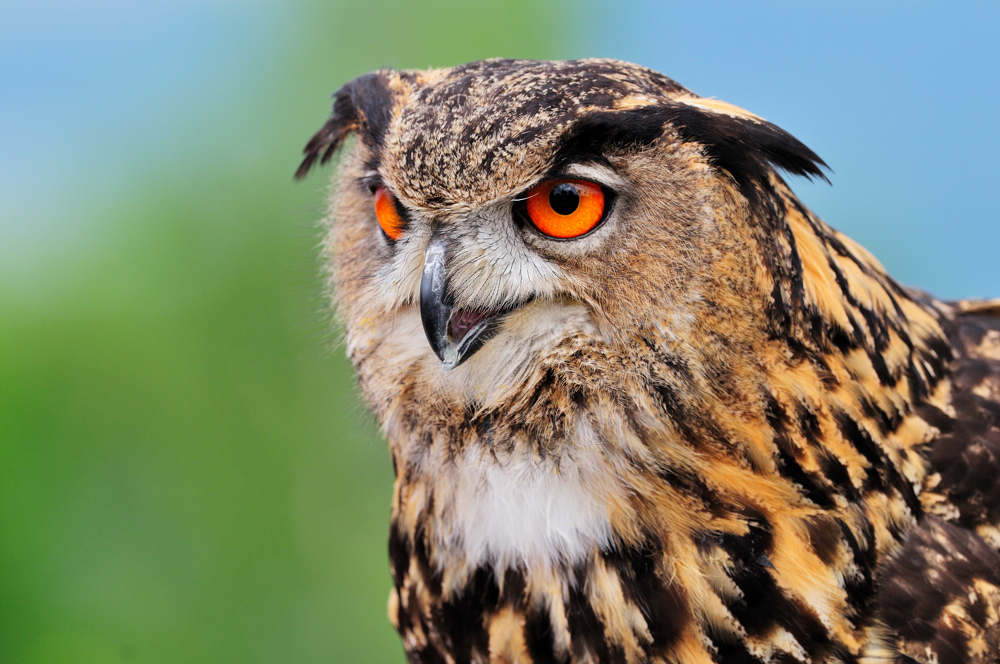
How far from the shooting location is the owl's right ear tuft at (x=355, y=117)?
0.95m

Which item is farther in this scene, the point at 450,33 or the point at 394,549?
the point at 450,33

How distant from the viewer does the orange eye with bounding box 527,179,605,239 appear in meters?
0.80

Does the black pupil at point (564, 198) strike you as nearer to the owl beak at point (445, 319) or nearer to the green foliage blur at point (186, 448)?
the owl beak at point (445, 319)

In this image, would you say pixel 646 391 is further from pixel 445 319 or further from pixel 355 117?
pixel 355 117

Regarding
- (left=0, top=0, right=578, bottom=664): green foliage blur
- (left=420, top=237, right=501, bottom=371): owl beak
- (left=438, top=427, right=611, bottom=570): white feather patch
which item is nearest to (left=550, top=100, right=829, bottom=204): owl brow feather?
(left=420, top=237, right=501, bottom=371): owl beak

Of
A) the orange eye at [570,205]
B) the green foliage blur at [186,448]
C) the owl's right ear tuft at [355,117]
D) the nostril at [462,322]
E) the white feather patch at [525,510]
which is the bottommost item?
the green foliage blur at [186,448]

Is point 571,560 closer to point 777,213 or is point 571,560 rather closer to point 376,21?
point 777,213

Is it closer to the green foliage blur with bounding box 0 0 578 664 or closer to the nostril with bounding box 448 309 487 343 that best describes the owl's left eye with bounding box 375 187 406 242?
the nostril with bounding box 448 309 487 343

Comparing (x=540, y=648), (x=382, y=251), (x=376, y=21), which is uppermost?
(x=376, y=21)

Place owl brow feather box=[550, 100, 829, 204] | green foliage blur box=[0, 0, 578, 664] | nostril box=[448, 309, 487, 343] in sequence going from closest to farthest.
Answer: owl brow feather box=[550, 100, 829, 204], nostril box=[448, 309, 487, 343], green foliage blur box=[0, 0, 578, 664]

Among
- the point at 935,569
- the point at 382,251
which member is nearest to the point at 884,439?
the point at 935,569

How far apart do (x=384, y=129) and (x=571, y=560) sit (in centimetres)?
56

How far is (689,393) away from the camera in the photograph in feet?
2.78

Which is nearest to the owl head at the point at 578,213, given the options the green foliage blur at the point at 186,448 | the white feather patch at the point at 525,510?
the white feather patch at the point at 525,510
